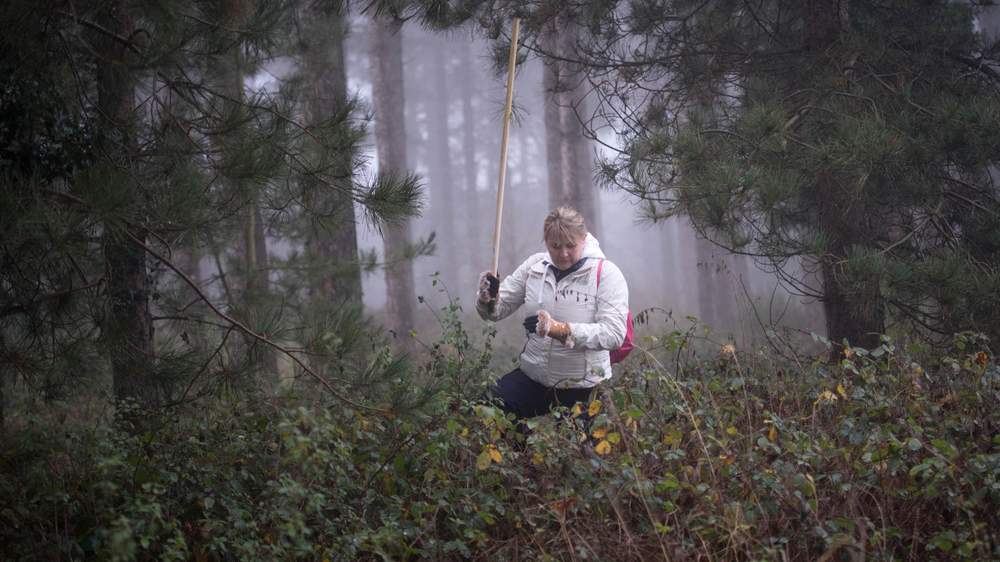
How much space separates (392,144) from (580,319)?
47.6ft

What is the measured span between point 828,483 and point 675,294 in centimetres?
2274

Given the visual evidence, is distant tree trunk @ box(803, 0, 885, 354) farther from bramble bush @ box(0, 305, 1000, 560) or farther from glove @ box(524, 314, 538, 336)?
glove @ box(524, 314, 538, 336)

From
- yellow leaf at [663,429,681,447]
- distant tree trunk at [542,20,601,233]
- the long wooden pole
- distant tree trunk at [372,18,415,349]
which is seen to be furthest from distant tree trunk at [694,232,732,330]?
yellow leaf at [663,429,681,447]

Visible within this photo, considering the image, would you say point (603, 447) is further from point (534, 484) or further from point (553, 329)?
point (553, 329)

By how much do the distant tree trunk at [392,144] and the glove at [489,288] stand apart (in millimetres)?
2979

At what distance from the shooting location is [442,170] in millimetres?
33094

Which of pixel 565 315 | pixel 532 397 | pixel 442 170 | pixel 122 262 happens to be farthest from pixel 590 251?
pixel 442 170

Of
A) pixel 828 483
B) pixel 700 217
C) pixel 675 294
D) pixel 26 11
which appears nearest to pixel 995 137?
pixel 700 217

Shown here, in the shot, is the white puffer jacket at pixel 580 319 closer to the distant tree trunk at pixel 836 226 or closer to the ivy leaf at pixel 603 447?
the ivy leaf at pixel 603 447

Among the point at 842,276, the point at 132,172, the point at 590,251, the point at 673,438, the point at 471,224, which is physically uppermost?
the point at 471,224

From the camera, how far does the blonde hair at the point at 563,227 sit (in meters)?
5.05

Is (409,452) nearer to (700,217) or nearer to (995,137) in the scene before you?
(700,217)

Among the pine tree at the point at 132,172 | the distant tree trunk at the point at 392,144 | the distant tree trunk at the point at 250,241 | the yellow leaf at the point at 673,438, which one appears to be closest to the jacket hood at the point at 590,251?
the pine tree at the point at 132,172

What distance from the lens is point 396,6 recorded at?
17.8 ft
